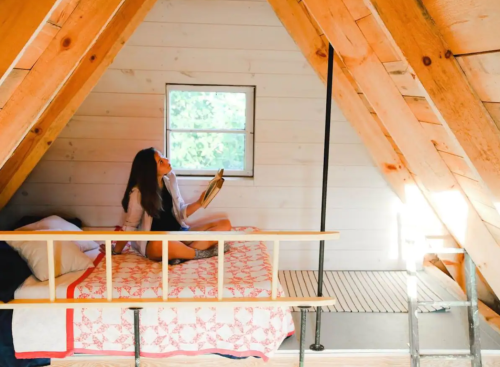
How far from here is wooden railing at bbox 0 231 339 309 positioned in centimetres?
196

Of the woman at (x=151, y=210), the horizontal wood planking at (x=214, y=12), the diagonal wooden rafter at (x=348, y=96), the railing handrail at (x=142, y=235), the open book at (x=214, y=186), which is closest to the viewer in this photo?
the railing handrail at (x=142, y=235)

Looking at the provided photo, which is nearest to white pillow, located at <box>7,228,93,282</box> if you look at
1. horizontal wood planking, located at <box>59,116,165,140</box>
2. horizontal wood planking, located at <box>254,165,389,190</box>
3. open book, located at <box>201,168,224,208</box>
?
open book, located at <box>201,168,224,208</box>

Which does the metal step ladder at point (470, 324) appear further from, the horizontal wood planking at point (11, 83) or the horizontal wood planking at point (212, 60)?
the horizontal wood planking at point (11, 83)

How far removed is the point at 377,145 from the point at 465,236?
76cm

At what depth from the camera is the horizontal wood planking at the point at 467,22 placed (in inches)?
44.0

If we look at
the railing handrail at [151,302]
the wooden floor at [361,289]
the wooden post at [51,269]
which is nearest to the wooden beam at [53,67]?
the wooden post at [51,269]

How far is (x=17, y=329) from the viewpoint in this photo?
217 centimetres

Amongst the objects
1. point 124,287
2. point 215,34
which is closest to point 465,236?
point 124,287

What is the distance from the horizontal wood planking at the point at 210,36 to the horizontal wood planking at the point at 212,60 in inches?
1.3

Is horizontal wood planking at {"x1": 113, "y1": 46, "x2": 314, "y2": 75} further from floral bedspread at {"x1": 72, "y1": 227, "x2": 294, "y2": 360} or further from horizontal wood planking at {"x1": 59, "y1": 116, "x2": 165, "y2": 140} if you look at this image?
floral bedspread at {"x1": 72, "y1": 227, "x2": 294, "y2": 360}

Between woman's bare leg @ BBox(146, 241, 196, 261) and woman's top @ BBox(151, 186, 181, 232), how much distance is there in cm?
14

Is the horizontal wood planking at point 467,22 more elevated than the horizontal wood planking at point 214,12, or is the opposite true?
the horizontal wood planking at point 214,12

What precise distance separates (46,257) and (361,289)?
Result: 1925mm

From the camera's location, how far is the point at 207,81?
324 centimetres
